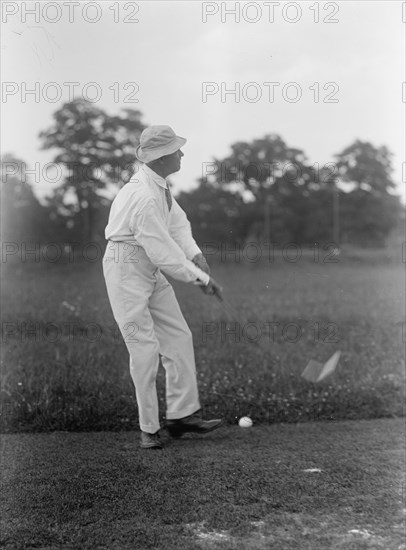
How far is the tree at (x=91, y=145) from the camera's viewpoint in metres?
5.24

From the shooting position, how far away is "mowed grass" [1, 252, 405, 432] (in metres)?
5.18

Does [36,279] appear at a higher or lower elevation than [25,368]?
higher

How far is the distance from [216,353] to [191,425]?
1899mm

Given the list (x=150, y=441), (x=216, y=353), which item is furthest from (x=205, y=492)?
(x=216, y=353)

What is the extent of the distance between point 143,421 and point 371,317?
16.2ft

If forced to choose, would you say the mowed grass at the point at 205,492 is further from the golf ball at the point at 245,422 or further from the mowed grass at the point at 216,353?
the mowed grass at the point at 216,353

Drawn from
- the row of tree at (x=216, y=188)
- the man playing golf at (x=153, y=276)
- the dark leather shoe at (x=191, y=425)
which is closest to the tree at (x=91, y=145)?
the row of tree at (x=216, y=188)

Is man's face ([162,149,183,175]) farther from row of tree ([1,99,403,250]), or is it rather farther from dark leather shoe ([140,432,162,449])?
dark leather shoe ([140,432,162,449])

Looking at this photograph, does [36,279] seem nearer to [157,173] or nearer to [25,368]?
[25,368]

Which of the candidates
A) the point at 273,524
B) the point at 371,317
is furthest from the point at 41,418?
the point at 371,317

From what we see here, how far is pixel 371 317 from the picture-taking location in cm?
868

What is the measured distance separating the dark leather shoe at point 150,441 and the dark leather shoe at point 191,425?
251 millimetres

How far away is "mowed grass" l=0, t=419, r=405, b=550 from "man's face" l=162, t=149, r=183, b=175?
5.57ft

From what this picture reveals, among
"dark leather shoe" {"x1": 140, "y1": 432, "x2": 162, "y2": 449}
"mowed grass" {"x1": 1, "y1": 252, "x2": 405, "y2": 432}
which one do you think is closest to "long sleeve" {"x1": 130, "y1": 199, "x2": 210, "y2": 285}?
"mowed grass" {"x1": 1, "y1": 252, "x2": 405, "y2": 432}
